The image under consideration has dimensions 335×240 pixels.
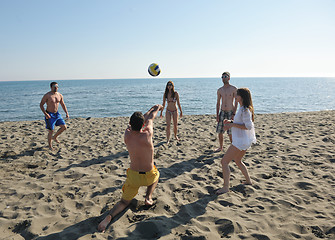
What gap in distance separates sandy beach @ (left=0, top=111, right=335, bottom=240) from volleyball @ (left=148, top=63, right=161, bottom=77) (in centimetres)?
254

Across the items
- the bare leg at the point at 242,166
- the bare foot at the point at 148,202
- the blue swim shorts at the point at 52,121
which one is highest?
the blue swim shorts at the point at 52,121

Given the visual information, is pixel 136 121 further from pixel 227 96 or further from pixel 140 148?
pixel 227 96

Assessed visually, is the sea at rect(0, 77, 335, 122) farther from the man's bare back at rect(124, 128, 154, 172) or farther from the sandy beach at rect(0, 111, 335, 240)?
the man's bare back at rect(124, 128, 154, 172)

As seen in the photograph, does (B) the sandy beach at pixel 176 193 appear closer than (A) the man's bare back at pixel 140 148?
Yes

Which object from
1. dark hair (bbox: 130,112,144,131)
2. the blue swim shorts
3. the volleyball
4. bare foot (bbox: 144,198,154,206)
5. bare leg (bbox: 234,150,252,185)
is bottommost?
bare foot (bbox: 144,198,154,206)

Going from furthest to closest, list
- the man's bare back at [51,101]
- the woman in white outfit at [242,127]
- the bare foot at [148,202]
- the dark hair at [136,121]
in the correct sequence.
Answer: the man's bare back at [51,101] < the woman in white outfit at [242,127] < the bare foot at [148,202] < the dark hair at [136,121]

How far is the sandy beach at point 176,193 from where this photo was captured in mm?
2762

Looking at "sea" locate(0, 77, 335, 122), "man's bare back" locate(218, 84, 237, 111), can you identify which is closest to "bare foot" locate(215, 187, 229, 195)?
"man's bare back" locate(218, 84, 237, 111)

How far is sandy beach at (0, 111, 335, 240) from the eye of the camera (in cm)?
276

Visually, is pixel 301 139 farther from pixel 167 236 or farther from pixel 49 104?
pixel 49 104

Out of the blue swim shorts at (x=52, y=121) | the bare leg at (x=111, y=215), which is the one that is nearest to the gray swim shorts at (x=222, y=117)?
the bare leg at (x=111, y=215)

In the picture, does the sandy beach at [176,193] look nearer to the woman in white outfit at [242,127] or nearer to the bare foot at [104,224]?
the bare foot at [104,224]

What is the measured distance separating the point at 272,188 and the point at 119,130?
6546 millimetres

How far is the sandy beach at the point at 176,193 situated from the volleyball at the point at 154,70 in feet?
8.33
